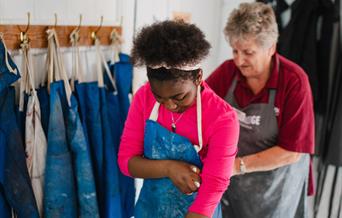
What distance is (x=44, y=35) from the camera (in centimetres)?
113

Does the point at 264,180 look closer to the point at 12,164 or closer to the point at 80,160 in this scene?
the point at 80,160

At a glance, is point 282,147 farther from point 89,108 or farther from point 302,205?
point 89,108

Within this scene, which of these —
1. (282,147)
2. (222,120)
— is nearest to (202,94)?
(222,120)

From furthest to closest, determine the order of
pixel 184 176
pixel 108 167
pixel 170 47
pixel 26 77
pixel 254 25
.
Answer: pixel 108 167
pixel 254 25
pixel 26 77
pixel 184 176
pixel 170 47

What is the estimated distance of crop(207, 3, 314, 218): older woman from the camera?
1178 mm

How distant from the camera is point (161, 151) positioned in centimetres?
96

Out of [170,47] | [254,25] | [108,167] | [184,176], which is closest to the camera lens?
[170,47]

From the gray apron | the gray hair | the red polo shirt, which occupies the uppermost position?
the gray hair

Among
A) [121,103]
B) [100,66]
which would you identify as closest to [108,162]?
[121,103]

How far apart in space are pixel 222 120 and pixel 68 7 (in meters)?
0.70

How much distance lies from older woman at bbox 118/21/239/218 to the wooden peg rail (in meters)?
0.39

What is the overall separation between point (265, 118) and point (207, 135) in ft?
1.37

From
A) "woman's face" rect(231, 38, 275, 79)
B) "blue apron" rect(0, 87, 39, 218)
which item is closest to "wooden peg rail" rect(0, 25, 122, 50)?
"blue apron" rect(0, 87, 39, 218)

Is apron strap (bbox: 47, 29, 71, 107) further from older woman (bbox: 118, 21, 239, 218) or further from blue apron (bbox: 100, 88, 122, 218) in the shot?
older woman (bbox: 118, 21, 239, 218)
